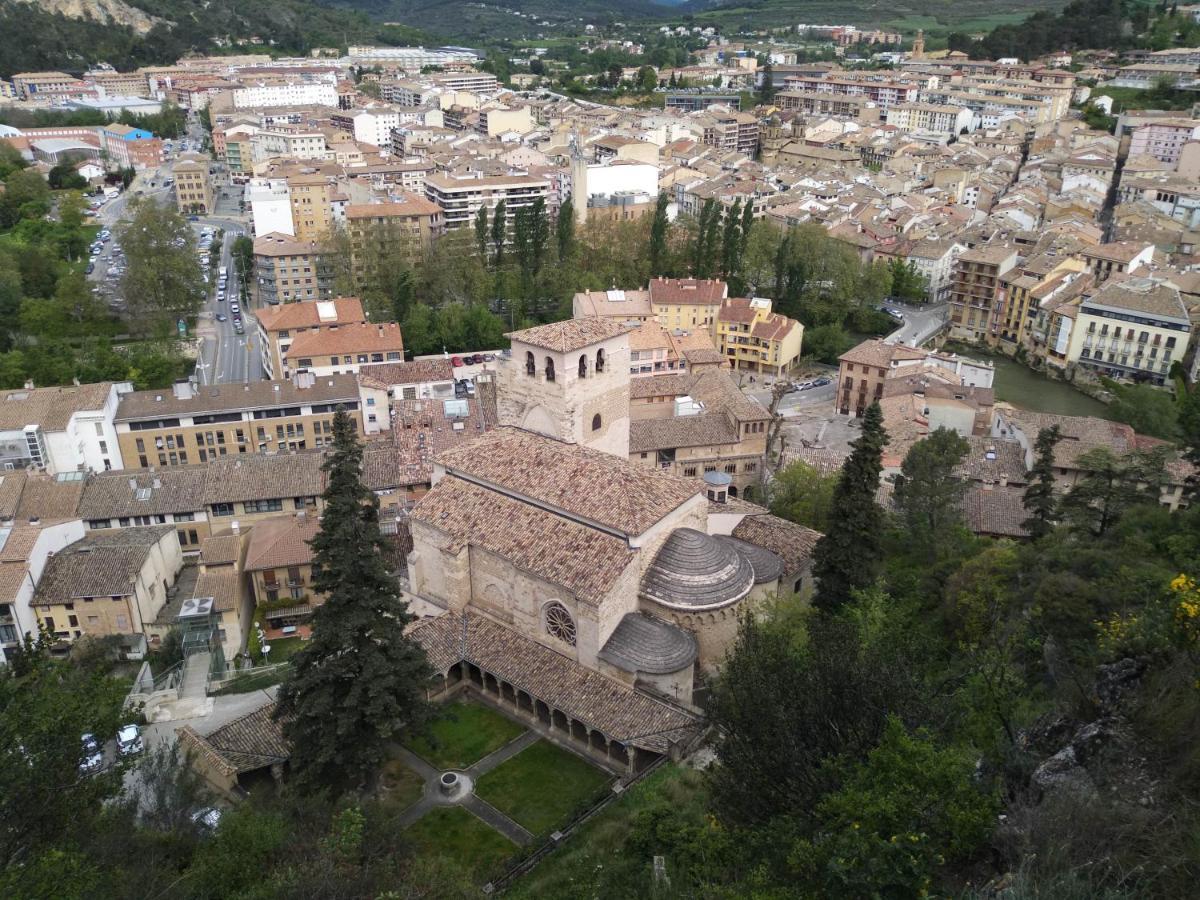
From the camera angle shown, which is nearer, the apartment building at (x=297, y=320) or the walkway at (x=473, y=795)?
the walkway at (x=473, y=795)

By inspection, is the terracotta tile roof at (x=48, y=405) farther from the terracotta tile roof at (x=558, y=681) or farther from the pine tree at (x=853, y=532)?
the pine tree at (x=853, y=532)

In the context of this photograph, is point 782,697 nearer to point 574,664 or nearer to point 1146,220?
point 574,664

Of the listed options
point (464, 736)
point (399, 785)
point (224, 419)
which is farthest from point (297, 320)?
point (399, 785)

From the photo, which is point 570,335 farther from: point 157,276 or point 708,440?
point 157,276

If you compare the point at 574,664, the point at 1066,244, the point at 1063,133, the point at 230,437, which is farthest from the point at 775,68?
the point at 574,664

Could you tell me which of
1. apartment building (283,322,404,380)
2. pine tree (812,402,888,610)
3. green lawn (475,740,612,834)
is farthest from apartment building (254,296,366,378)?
pine tree (812,402,888,610)

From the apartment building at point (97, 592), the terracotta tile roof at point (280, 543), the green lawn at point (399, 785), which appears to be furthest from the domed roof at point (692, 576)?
the apartment building at point (97, 592)
